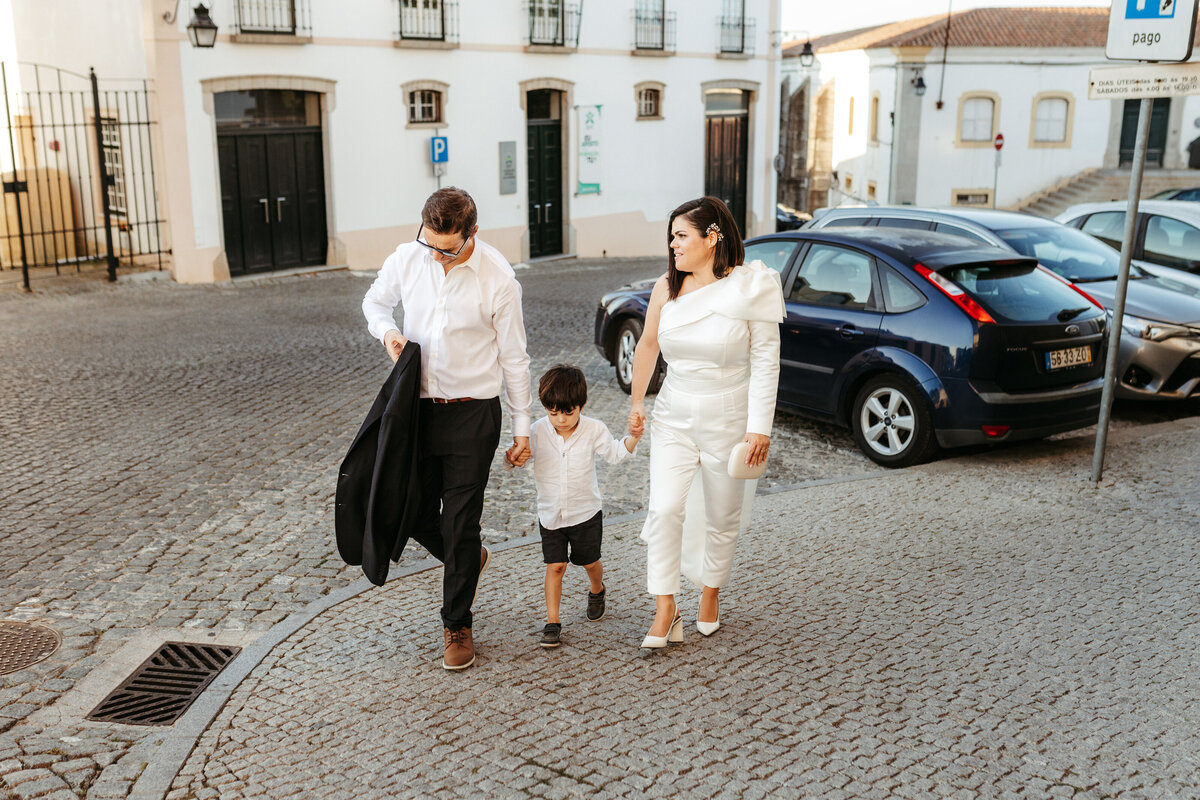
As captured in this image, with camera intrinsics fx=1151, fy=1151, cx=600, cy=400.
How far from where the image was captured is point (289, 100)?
1877 cm

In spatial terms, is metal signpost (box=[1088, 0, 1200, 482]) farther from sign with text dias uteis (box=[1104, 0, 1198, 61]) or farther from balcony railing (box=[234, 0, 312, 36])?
balcony railing (box=[234, 0, 312, 36])

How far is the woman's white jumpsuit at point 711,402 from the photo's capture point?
14.7 ft

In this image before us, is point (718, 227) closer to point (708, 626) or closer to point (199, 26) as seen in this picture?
point (708, 626)

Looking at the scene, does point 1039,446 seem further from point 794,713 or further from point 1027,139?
point 1027,139

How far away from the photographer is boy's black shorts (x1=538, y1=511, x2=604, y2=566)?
4.75 m

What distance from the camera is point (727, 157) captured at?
90.7 feet

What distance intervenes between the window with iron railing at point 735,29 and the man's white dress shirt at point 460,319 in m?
23.2

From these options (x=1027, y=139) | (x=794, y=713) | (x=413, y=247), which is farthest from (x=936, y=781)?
(x=1027, y=139)

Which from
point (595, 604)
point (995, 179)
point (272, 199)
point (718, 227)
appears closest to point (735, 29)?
point (272, 199)

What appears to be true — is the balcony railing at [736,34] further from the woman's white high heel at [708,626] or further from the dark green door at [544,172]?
the woman's white high heel at [708,626]

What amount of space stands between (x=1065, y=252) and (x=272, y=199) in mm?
12974

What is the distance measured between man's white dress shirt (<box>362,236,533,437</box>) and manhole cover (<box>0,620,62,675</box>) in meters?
1.97

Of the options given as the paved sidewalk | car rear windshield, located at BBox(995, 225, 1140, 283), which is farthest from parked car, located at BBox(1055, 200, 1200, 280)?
the paved sidewalk

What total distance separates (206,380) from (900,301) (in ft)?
20.1
